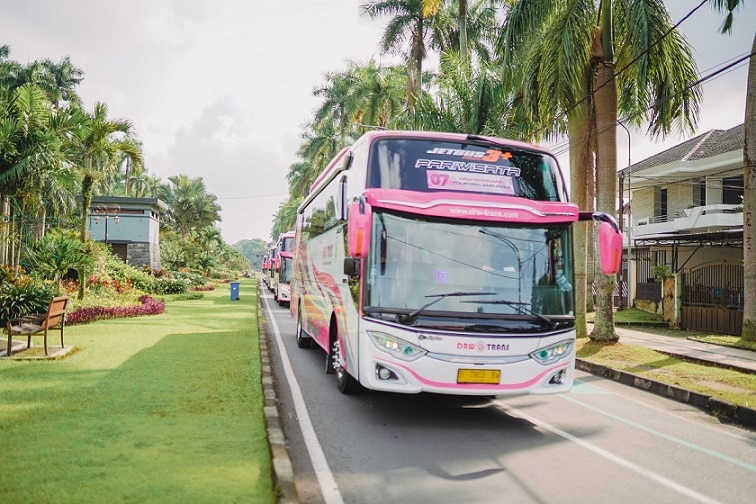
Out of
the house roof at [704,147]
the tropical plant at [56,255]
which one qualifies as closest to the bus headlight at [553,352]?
the tropical plant at [56,255]

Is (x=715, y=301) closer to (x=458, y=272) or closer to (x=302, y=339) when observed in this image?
(x=302, y=339)

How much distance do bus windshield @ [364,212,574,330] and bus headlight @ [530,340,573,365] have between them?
32cm

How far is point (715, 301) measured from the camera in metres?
20.4

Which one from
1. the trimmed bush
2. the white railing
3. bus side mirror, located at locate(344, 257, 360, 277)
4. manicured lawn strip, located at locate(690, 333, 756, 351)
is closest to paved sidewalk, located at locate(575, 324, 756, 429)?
manicured lawn strip, located at locate(690, 333, 756, 351)

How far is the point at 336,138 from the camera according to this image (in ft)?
172

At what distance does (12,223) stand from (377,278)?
44.6 feet

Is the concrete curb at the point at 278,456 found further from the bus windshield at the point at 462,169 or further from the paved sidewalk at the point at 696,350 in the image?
the paved sidewalk at the point at 696,350

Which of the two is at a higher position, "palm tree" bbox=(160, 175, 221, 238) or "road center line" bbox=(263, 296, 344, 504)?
"palm tree" bbox=(160, 175, 221, 238)

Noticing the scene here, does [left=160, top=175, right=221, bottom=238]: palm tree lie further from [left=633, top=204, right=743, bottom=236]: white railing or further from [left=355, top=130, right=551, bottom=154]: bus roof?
[left=355, top=130, right=551, bottom=154]: bus roof

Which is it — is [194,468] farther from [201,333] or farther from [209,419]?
[201,333]

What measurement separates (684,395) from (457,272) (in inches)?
189

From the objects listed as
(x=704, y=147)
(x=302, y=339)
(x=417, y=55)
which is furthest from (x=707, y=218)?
(x=302, y=339)

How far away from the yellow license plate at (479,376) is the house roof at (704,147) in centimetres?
2421

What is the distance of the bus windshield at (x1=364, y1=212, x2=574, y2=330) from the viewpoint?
265 inches
